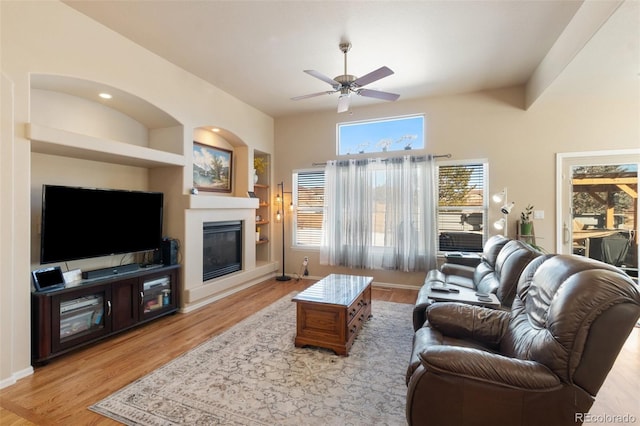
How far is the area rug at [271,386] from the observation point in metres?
1.95

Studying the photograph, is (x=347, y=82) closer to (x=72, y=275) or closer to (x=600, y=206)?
(x=72, y=275)

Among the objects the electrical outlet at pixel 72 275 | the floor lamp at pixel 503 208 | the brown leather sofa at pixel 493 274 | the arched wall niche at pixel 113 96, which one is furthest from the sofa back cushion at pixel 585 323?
the arched wall niche at pixel 113 96

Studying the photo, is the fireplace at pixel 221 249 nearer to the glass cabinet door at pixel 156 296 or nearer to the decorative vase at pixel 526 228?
the glass cabinet door at pixel 156 296

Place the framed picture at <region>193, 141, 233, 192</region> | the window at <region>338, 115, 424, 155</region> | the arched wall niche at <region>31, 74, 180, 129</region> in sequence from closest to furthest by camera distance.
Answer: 1. the arched wall niche at <region>31, 74, 180, 129</region>
2. the framed picture at <region>193, 141, 233, 192</region>
3. the window at <region>338, 115, 424, 155</region>

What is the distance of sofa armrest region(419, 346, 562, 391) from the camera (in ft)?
4.50

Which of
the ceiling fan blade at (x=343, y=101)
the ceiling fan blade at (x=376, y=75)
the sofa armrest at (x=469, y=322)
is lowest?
the sofa armrest at (x=469, y=322)

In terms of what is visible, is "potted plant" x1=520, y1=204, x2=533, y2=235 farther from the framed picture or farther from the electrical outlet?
the electrical outlet

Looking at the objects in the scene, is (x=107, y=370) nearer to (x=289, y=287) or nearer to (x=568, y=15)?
(x=289, y=287)

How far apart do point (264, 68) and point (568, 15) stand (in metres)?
3.24

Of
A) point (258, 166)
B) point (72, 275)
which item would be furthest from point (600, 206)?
point (72, 275)

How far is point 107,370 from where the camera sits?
2.54 m

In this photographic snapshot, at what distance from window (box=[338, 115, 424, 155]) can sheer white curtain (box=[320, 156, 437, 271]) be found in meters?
0.33

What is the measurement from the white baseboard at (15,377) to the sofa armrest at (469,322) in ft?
10.6

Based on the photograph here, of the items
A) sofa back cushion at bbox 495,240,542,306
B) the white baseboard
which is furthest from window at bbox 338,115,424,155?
the white baseboard
